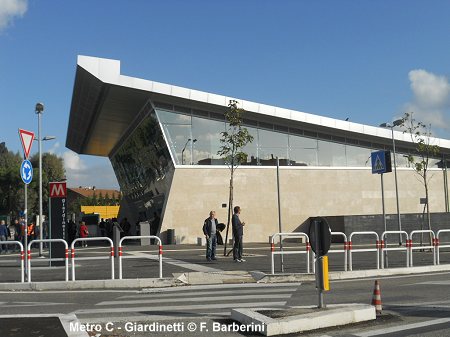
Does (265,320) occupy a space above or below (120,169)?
below

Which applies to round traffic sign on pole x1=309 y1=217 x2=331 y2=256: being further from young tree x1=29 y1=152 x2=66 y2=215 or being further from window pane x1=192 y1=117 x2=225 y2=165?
young tree x1=29 y1=152 x2=66 y2=215

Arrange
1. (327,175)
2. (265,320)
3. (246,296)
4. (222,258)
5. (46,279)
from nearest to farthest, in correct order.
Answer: (265,320), (246,296), (46,279), (222,258), (327,175)

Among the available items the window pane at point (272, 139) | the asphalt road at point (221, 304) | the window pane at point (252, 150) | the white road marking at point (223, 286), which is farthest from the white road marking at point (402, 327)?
the window pane at point (272, 139)

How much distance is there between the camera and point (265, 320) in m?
7.55

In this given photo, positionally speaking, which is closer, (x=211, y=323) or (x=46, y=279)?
(x=211, y=323)

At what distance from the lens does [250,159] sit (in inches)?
1336

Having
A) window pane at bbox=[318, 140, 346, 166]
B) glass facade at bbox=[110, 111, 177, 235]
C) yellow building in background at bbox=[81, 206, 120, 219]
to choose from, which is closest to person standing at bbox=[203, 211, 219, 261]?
glass facade at bbox=[110, 111, 177, 235]

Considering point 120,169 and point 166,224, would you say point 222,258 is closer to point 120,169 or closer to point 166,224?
point 166,224

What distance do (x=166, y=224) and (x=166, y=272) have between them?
16347mm

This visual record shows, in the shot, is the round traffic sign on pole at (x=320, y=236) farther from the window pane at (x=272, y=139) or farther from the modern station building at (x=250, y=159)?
the window pane at (x=272, y=139)

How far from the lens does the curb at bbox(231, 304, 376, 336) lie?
7434 millimetres

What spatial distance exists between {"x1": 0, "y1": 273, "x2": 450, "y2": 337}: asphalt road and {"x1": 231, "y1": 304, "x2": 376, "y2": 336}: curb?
16 cm

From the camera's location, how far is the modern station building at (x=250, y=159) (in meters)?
32.1

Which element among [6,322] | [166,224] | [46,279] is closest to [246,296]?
[6,322]
